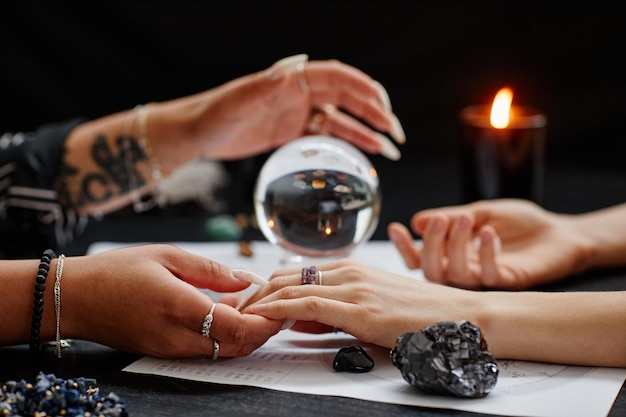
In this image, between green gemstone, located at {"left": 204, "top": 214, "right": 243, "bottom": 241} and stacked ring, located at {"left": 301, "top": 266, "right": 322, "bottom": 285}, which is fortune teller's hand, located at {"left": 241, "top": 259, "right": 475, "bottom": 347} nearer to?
stacked ring, located at {"left": 301, "top": 266, "right": 322, "bottom": 285}

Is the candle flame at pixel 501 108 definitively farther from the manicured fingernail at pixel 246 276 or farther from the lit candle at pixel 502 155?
the manicured fingernail at pixel 246 276

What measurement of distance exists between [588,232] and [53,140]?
32.1 inches

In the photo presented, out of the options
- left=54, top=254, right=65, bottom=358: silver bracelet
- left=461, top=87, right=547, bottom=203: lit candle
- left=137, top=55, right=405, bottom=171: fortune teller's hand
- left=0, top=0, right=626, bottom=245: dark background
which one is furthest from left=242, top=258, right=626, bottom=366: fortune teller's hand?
left=0, top=0, right=626, bottom=245: dark background

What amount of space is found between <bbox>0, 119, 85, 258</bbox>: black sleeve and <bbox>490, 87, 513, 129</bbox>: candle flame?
2.22 feet

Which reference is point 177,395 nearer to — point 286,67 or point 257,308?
point 257,308

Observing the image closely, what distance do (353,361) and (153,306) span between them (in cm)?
19

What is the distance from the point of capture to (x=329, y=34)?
2092mm

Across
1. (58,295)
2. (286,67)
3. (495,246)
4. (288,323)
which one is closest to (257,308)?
(288,323)

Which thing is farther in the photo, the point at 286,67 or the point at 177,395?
the point at 286,67

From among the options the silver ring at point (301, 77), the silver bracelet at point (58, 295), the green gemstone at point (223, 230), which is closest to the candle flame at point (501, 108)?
the silver ring at point (301, 77)

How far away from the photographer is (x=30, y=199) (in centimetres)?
144

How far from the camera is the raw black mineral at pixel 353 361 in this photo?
88 cm

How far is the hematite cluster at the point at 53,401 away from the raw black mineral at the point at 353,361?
213 millimetres

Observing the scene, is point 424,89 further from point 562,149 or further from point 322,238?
point 322,238
